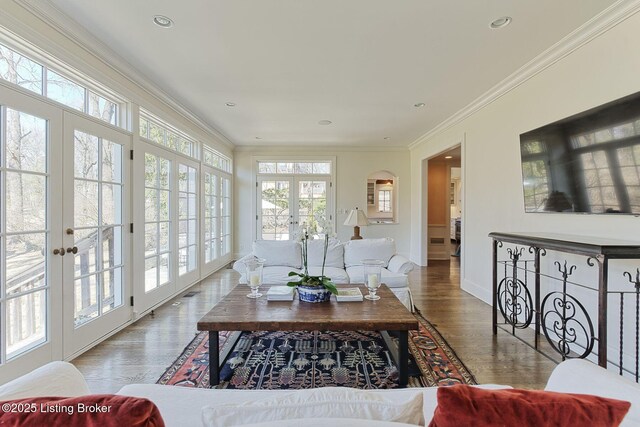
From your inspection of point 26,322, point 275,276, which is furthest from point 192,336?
point 26,322

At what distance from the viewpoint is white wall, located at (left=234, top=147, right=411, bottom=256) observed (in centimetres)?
687

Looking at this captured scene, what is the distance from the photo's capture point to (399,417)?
0.76 metres

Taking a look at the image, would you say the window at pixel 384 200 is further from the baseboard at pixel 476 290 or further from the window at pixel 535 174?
the window at pixel 535 174

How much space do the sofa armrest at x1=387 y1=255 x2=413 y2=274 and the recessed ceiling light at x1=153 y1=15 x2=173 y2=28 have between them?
124 inches

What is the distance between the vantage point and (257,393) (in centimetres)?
117

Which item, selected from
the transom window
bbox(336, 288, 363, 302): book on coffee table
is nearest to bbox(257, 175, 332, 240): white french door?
the transom window

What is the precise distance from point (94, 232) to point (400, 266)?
10.1 ft

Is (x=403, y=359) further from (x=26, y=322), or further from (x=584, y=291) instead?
(x=26, y=322)

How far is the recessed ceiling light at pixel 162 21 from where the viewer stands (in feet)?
7.40

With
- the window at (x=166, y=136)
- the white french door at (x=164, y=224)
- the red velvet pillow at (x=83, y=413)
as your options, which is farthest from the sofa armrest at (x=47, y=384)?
the window at (x=166, y=136)

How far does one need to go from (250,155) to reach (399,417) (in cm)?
660

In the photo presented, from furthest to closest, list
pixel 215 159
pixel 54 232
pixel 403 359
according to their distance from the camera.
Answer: pixel 215 159 < pixel 54 232 < pixel 403 359

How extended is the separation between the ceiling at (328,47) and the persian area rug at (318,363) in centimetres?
257

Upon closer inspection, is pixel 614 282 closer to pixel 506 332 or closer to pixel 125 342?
pixel 506 332
